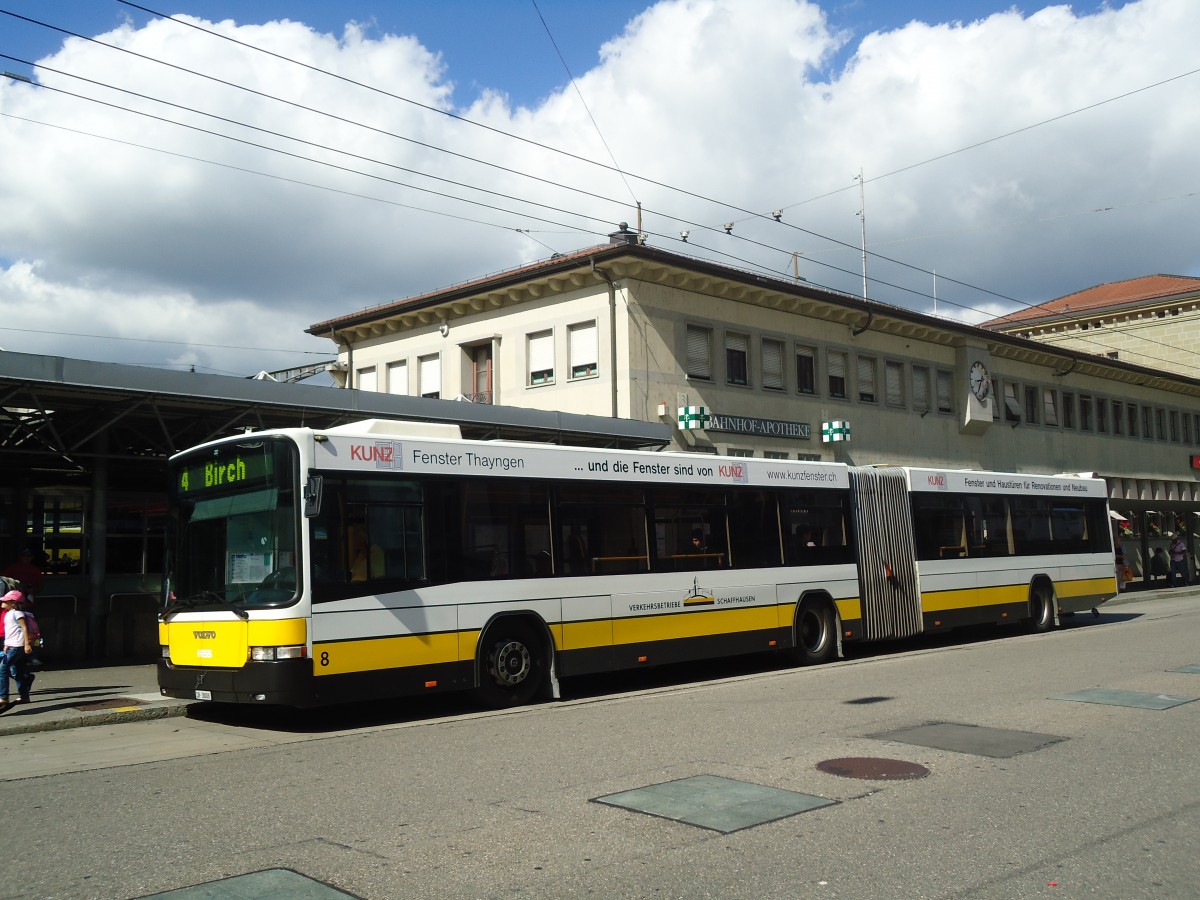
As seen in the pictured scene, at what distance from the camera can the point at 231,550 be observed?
38.3 feet

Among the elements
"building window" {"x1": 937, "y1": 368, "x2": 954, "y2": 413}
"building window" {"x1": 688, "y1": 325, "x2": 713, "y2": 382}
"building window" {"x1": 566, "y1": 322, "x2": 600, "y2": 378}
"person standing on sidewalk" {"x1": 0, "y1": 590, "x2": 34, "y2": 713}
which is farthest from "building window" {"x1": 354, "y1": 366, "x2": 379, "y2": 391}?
"person standing on sidewalk" {"x1": 0, "y1": 590, "x2": 34, "y2": 713}

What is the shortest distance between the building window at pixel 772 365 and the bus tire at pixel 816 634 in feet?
45.3

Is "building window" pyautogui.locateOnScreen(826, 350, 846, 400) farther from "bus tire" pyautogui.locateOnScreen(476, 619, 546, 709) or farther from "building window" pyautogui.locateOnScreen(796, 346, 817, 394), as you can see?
"bus tire" pyautogui.locateOnScreen(476, 619, 546, 709)

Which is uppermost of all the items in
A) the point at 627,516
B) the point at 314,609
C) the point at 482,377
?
the point at 482,377

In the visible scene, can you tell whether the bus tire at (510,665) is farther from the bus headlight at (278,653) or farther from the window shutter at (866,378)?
the window shutter at (866,378)

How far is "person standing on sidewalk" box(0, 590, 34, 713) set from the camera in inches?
498

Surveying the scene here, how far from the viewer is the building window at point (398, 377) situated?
3309 cm

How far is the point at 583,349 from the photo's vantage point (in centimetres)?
2833

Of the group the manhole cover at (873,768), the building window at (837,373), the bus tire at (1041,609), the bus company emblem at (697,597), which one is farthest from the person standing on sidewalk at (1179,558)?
the manhole cover at (873,768)

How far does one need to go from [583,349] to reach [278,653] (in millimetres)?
18298

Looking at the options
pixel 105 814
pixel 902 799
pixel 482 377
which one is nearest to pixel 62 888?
pixel 105 814

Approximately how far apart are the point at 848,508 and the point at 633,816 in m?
11.8

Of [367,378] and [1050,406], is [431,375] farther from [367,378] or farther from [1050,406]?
[1050,406]

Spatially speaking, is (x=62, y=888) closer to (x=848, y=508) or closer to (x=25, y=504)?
(x=848, y=508)
